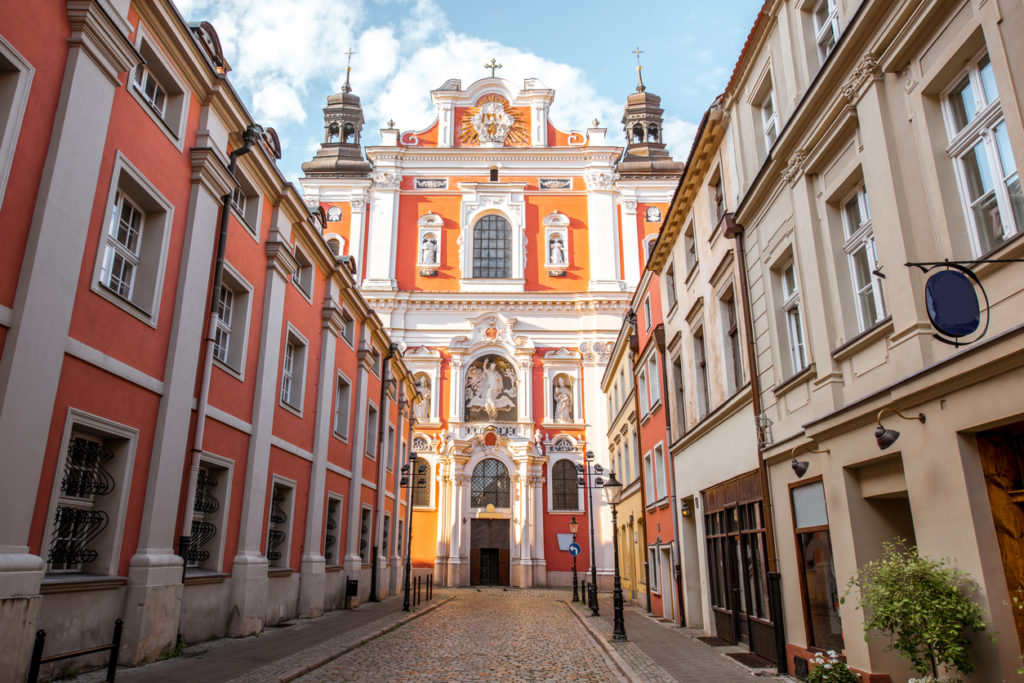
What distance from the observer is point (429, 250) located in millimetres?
41625

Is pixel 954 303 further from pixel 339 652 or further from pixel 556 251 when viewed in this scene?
pixel 556 251

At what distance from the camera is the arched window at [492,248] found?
138ft

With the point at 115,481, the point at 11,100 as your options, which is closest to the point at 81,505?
the point at 115,481

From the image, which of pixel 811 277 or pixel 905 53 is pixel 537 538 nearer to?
pixel 811 277

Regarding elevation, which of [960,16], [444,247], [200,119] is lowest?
[960,16]

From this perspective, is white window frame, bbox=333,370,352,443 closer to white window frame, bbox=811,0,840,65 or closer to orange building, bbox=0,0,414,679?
orange building, bbox=0,0,414,679

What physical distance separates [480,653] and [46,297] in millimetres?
8333

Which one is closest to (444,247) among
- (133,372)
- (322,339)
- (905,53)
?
(322,339)

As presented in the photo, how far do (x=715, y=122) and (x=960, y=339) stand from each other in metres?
7.89

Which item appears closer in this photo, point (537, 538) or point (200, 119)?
point (200, 119)

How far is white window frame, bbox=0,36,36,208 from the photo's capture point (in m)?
7.38

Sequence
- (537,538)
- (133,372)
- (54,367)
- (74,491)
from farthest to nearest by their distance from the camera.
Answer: (537,538), (133,372), (74,491), (54,367)

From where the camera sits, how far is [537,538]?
3581 cm

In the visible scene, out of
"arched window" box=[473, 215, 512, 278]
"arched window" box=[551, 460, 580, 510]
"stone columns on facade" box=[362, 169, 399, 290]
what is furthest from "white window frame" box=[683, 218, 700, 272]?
"stone columns on facade" box=[362, 169, 399, 290]
